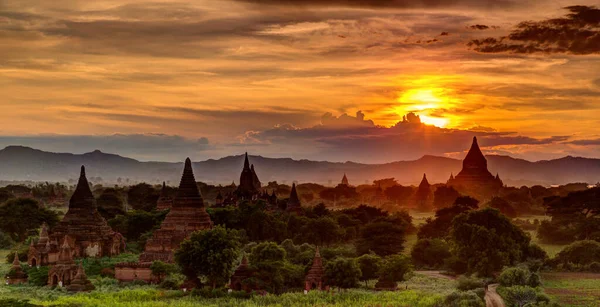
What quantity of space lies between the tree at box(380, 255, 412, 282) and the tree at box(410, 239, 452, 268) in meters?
13.6

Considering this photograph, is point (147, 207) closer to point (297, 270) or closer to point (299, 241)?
point (299, 241)

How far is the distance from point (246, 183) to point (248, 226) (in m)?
→ 25.4

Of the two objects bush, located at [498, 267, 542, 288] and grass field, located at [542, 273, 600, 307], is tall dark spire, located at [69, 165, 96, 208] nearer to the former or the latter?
bush, located at [498, 267, 542, 288]

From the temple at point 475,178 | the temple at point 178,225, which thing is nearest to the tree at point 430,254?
the temple at point 178,225

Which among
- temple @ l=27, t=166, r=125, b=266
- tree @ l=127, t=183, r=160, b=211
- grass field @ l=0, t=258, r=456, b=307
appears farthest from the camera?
tree @ l=127, t=183, r=160, b=211

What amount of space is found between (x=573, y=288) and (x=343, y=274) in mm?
16340

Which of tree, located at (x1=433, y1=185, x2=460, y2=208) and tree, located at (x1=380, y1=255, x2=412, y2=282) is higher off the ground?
tree, located at (x1=433, y1=185, x2=460, y2=208)

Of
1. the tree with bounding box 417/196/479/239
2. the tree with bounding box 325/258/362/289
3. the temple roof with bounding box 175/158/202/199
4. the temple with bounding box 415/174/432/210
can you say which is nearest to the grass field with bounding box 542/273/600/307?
the tree with bounding box 325/258/362/289

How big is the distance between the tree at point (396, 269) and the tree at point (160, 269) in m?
15.5

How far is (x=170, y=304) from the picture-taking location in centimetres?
4709

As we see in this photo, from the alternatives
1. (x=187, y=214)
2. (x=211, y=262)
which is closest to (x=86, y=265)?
(x=187, y=214)

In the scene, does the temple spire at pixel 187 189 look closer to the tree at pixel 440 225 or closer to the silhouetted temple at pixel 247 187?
the tree at pixel 440 225

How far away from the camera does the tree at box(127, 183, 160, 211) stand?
111 metres

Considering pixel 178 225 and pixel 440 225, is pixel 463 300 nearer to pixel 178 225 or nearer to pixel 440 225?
pixel 178 225
